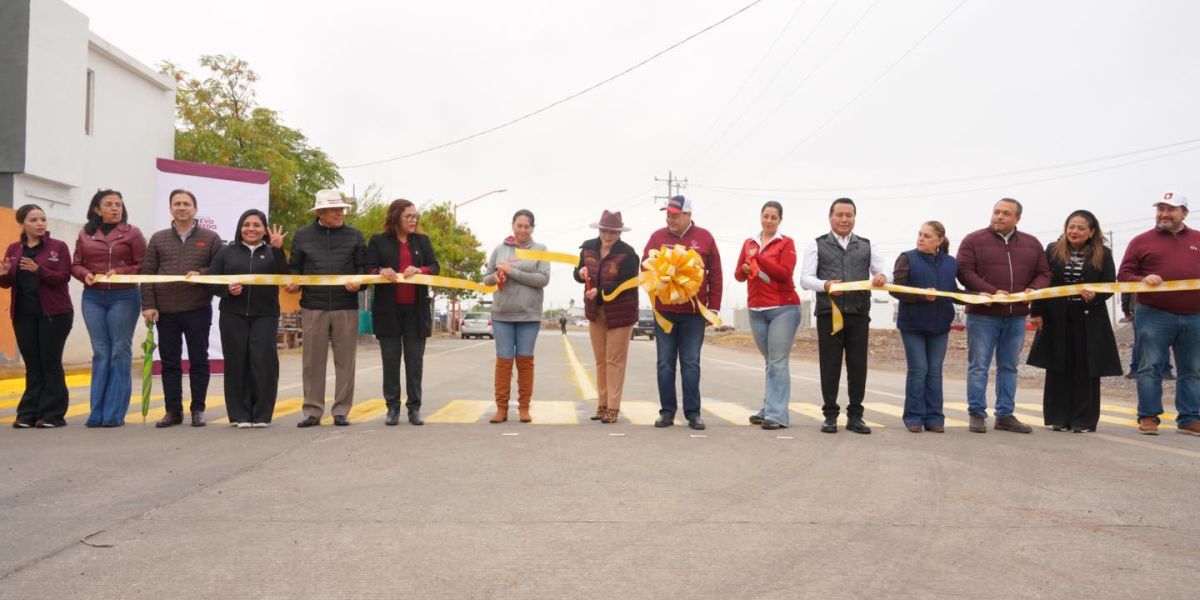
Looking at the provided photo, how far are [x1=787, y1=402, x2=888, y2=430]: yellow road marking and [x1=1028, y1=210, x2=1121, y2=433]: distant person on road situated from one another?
164 centimetres

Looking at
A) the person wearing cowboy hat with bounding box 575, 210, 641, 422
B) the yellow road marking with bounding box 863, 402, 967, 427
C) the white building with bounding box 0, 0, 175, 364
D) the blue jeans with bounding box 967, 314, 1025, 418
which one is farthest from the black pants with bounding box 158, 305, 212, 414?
the white building with bounding box 0, 0, 175, 364

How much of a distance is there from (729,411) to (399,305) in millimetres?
Result: 3912

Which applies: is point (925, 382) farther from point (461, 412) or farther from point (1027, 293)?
point (461, 412)

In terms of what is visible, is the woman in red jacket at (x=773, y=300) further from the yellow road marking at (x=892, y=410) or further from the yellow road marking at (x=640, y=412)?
the yellow road marking at (x=892, y=410)

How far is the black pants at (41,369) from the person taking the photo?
7.53 metres

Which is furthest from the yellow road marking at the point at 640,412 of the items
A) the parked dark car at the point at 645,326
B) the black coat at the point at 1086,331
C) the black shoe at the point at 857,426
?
the parked dark car at the point at 645,326

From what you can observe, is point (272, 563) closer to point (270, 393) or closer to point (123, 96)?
point (270, 393)

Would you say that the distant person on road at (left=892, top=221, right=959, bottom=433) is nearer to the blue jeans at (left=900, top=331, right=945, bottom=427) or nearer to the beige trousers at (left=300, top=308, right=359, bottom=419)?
the blue jeans at (left=900, top=331, right=945, bottom=427)

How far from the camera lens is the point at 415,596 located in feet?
10.1

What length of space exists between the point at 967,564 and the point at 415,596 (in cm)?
231

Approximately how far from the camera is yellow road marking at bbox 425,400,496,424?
8195mm

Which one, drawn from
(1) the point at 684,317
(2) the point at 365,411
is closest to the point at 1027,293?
(1) the point at 684,317

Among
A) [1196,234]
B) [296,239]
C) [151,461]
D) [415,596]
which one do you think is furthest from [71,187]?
[1196,234]

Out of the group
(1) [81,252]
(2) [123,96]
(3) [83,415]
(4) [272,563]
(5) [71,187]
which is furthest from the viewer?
(2) [123,96]
